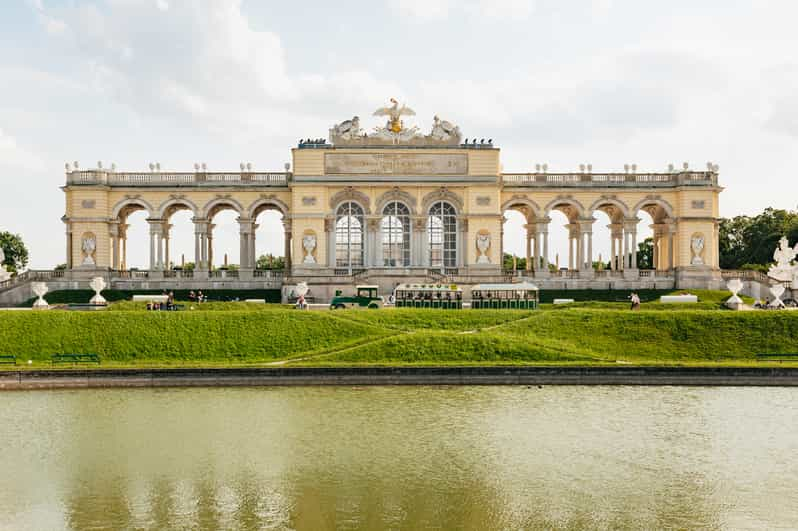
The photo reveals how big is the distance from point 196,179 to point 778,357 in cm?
4364

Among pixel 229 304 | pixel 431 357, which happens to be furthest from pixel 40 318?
pixel 431 357

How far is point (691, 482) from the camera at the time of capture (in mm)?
17391

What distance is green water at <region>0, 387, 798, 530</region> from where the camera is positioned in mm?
15305

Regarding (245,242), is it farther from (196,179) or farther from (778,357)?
(778,357)

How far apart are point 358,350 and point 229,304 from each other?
12086 millimetres

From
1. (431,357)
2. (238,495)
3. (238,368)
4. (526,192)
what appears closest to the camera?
(238,495)

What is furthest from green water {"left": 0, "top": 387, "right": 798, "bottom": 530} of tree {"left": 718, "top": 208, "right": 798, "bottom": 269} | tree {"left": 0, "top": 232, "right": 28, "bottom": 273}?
tree {"left": 0, "top": 232, "right": 28, "bottom": 273}

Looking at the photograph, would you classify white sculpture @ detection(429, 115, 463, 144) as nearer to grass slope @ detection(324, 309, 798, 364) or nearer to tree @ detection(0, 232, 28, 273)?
grass slope @ detection(324, 309, 798, 364)

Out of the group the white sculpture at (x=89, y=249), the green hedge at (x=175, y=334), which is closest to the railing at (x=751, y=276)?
the green hedge at (x=175, y=334)

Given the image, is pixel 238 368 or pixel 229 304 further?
pixel 229 304

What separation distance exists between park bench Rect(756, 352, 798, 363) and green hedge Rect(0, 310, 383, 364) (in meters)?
18.1

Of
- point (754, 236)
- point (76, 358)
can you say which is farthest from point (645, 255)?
point (76, 358)

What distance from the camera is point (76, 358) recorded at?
33688 millimetres

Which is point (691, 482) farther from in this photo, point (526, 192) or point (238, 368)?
point (526, 192)
